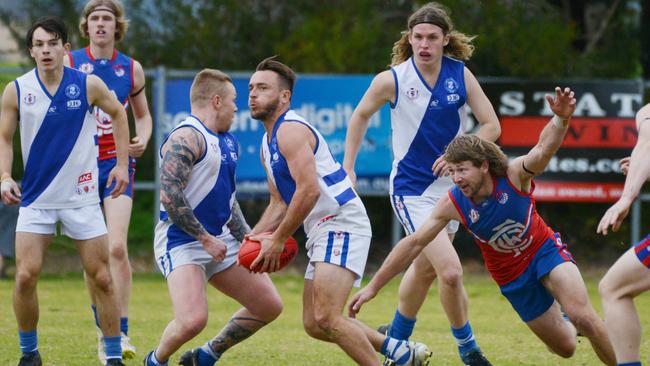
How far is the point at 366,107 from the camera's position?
25.9 ft

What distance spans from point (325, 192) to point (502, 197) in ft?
3.27

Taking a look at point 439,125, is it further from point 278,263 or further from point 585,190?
point 585,190

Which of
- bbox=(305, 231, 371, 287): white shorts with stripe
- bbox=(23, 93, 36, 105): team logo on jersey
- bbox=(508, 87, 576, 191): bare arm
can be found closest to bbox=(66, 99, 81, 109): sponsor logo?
bbox=(23, 93, 36, 105): team logo on jersey

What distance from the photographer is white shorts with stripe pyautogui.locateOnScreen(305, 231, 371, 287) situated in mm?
6375

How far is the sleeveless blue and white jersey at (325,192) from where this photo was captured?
6453 mm

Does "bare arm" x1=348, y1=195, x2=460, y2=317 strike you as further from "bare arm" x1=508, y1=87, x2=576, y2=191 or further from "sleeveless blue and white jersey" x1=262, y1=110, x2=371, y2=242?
"bare arm" x1=508, y1=87, x2=576, y2=191

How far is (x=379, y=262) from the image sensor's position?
579 inches

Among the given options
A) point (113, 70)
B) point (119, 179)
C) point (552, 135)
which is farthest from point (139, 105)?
point (552, 135)

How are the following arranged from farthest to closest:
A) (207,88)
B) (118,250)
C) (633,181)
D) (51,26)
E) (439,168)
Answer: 1. (118,250)
2. (439,168)
3. (51,26)
4. (207,88)
5. (633,181)

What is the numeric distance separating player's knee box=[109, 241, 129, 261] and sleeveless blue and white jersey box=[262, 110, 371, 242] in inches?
83.6

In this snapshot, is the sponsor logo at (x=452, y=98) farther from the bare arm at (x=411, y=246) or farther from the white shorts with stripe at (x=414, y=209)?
the bare arm at (x=411, y=246)

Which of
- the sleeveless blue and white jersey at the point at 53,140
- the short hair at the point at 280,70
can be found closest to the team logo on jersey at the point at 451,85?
the short hair at the point at 280,70

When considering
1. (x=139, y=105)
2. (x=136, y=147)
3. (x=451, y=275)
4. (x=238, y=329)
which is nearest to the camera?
(x=238, y=329)

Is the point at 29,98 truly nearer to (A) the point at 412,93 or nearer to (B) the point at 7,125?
(B) the point at 7,125
